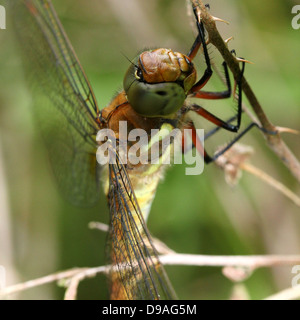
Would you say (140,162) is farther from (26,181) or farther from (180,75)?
(26,181)

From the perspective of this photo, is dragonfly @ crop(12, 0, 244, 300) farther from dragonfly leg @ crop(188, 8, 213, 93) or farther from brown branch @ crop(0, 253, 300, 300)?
brown branch @ crop(0, 253, 300, 300)

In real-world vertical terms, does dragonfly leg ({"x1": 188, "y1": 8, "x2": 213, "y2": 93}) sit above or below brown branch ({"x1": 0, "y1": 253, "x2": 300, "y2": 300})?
above

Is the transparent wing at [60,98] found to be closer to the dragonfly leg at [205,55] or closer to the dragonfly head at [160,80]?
the dragonfly head at [160,80]

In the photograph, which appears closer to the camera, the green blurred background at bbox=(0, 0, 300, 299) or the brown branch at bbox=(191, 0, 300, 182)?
the brown branch at bbox=(191, 0, 300, 182)

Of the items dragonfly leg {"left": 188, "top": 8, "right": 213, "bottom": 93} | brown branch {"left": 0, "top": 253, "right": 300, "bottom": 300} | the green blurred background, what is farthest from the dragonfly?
the green blurred background

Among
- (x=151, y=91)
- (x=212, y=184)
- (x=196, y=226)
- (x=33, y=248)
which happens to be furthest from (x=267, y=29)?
(x=33, y=248)

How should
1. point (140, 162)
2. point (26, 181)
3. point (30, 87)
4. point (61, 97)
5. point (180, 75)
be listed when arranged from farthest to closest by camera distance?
point (26, 181) < point (30, 87) < point (61, 97) < point (140, 162) < point (180, 75)

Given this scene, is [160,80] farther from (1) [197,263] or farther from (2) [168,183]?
(2) [168,183]
